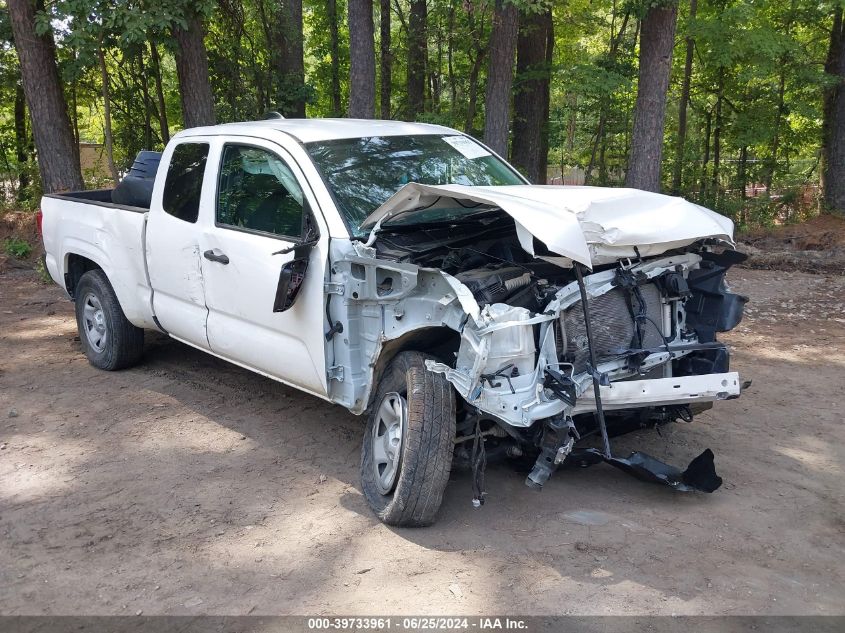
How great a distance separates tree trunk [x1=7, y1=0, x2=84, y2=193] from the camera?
11.7 metres

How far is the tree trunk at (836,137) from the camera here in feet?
49.1

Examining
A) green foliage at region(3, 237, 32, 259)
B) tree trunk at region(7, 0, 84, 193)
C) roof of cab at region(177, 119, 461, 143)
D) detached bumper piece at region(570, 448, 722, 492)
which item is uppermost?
tree trunk at region(7, 0, 84, 193)

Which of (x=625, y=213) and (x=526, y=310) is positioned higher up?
(x=625, y=213)

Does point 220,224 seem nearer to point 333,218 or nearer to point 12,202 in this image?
point 333,218

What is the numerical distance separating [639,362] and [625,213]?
79 centimetres

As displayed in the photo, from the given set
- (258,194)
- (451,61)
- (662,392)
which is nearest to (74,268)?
(258,194)

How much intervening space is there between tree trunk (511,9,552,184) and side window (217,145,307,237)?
1039 cm

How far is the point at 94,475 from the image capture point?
4859 millimetres

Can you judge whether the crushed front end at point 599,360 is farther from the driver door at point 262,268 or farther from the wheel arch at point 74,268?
the wheel arch at point 74,268

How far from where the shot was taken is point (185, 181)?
5742mm

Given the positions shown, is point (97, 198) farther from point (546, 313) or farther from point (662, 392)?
point (662, 392)

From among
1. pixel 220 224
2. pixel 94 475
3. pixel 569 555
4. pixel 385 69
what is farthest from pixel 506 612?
pixel 385 69

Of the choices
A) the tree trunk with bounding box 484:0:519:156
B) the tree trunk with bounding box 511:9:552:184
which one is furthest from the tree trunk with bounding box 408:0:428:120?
the tree trunk with bounding box 484:0:519:156

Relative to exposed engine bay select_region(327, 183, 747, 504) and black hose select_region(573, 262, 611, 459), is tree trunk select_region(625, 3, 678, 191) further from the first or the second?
black hose select_region(573, 262, 611, 459)
